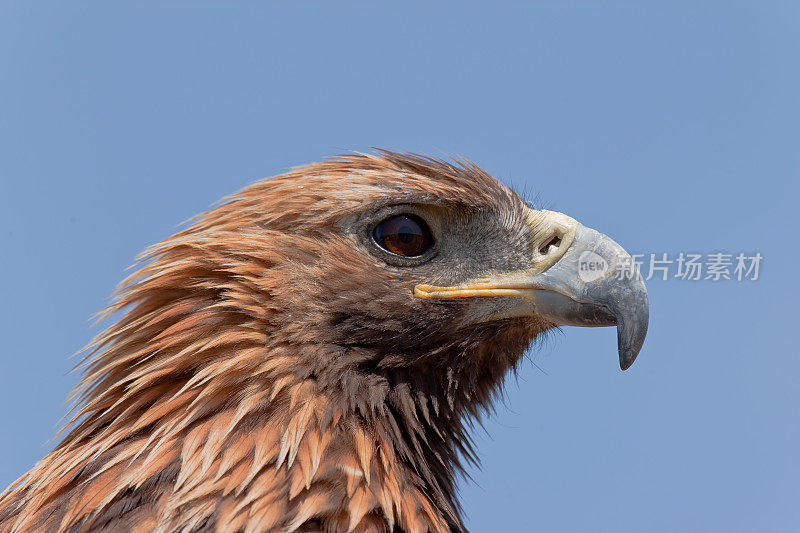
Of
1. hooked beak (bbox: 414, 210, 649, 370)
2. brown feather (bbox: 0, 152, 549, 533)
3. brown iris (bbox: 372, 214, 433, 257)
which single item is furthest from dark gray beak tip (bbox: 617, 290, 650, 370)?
brown iris (bbox: 372, 214, 433, 257)

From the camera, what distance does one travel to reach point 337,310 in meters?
3.95

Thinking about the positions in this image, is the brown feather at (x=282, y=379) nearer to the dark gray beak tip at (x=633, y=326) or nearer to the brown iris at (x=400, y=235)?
the brown iris at (x=400, y=235)

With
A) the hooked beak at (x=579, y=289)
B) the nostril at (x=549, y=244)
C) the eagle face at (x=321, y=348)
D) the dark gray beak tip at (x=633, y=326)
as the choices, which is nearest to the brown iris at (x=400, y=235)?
the eagle face at (x=321, y=348)

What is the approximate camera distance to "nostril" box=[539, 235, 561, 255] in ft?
14.0

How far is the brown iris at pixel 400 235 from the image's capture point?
412cm

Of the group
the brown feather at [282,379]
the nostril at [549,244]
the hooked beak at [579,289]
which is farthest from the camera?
the nostril at [549,244]

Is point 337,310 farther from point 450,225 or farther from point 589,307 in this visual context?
point 589,307

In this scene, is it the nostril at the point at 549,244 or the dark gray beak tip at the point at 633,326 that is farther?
the nostril at the point at 549,244

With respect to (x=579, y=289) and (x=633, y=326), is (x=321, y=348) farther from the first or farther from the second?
(x=633, y=326)

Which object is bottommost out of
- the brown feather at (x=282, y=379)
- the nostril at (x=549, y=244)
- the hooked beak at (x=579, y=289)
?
the brown feather at (x=282, y=379)

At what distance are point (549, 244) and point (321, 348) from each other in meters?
1.23

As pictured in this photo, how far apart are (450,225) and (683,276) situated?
2145 millimetres

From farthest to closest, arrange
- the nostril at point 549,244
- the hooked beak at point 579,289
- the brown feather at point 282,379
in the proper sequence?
the nostril at point 549,244 < the hooked beak at point 579,289 < the brown feather at point 282,379

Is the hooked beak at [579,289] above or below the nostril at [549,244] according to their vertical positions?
below
